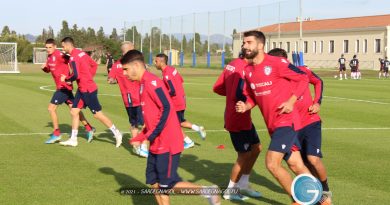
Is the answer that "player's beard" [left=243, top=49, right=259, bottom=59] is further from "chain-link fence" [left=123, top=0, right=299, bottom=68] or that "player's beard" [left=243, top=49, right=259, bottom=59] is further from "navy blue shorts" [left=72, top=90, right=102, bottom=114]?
"chain-link fence" [left=123, top=0, right=299, bottom=68]

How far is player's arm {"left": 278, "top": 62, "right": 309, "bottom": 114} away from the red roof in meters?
63.5

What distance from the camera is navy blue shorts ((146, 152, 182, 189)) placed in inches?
A: 253

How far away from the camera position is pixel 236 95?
26.1 ft

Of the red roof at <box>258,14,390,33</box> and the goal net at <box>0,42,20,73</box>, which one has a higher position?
the red roof at <box>258,14,390,33</box>

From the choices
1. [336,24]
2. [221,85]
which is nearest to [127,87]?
[221,85]

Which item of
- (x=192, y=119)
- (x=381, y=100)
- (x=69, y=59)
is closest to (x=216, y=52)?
(x=381, y=100)

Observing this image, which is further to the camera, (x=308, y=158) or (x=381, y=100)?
(x=381, y=100)

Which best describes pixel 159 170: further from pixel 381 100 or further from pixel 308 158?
pixel 381 100

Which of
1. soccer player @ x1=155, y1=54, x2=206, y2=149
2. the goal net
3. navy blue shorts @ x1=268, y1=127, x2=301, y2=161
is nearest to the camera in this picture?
navy blue shorts @ x1=268, y1=127, x2=301, y2=161

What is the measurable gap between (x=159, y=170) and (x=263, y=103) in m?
1.42

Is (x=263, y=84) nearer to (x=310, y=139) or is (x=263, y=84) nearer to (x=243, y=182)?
(x=310, y=139)

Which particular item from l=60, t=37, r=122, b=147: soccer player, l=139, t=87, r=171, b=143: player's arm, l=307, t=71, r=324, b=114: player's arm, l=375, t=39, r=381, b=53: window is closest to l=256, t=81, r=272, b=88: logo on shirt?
l=307, t=71, r=324, b=114: player's arm

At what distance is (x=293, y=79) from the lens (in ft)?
22.9

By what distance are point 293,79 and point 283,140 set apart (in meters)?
0.75
